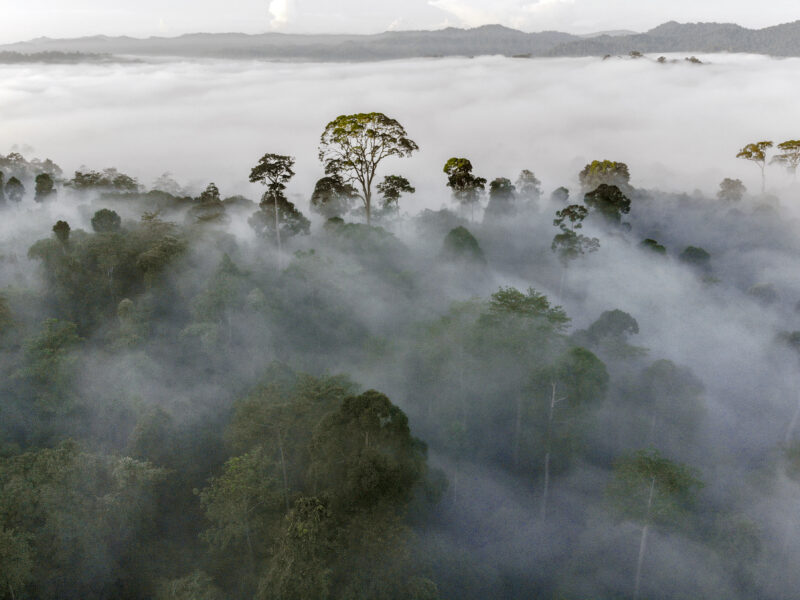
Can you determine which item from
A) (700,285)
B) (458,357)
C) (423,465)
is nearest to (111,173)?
(458,357)

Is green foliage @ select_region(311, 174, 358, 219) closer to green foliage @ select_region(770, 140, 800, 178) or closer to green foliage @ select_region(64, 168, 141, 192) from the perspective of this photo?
green foliage @ select_region(64, 168, 141, 192)

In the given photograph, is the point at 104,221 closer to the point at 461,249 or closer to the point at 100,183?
the point at 100,183

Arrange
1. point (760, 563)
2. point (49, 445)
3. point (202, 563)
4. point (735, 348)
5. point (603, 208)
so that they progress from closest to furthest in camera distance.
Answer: point (202, 563)
point (760, 563)
point (49, 445)
point (735, 348)
point (603, 208)

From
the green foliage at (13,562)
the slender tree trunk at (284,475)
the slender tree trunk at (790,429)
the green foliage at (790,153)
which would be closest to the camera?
the green foliage at (13,562)

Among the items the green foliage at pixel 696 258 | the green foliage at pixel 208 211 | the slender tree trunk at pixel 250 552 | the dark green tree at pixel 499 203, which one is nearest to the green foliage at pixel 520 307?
the slender tree trunk at pixel 250 552

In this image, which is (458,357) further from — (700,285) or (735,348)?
(700,285)

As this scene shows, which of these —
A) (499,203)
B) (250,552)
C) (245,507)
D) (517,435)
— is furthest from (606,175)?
(250,552)

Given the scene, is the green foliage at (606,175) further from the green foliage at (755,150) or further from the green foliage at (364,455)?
the green foliage at (364,455)
